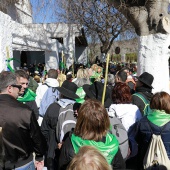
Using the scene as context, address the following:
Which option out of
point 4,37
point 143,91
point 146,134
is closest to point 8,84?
point 146,134

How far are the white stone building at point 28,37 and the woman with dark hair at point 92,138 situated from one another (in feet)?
12.1

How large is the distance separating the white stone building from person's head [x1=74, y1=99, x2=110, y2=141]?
3665 millimetres

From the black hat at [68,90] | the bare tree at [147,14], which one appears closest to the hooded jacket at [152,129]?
the black hat at [68,90]

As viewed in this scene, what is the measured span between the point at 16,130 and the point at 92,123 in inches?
30.0

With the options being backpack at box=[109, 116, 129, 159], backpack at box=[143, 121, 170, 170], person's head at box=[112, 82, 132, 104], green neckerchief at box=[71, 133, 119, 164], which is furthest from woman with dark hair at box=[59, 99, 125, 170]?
person's head at box=[112, 82, 132, 104]

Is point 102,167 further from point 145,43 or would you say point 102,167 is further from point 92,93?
point 145,43

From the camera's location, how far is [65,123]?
286 centimetres

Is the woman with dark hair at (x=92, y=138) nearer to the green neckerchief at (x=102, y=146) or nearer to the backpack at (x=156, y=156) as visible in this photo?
the green neckerchief at (x=102, y=146)

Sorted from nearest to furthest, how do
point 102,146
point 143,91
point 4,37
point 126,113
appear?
point 102,146 < point 126,113 < point 143,91 < point 4,37

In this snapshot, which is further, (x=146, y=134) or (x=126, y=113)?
(x=126, y=113)

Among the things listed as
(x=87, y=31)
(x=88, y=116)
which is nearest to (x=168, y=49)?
(x=88, y=116)

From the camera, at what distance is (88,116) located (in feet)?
7.66

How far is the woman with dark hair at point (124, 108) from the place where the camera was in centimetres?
331

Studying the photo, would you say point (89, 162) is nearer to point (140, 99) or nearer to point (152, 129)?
point (152, 129)
